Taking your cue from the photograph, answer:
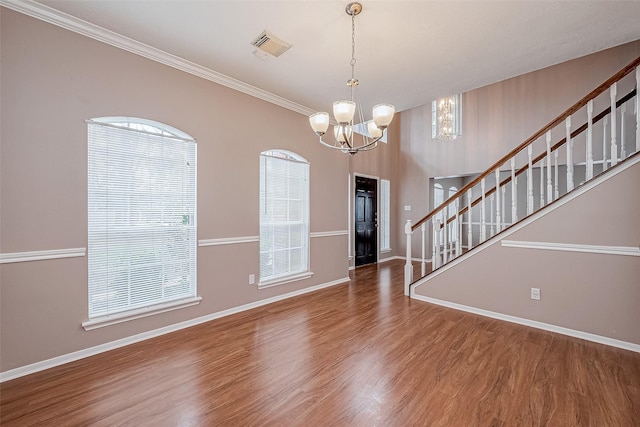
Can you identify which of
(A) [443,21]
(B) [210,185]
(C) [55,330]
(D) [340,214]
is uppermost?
(A) [443,21]

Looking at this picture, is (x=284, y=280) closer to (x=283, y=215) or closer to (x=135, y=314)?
(x=283, y=215)

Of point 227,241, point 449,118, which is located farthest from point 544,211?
point 449,118

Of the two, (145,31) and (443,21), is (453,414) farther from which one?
(145,31)

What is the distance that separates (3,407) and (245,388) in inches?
60.2

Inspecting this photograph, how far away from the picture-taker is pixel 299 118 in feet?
13.6

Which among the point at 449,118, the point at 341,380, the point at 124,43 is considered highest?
the point at 449,118

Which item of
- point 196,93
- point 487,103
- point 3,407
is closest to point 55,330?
point 3,407

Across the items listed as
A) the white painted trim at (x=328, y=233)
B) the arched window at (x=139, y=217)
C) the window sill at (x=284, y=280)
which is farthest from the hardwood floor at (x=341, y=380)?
the white painted trim at (x=328, y=233)

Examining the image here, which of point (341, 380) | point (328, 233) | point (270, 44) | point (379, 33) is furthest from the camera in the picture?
point (328, 233)

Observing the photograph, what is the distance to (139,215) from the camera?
2658mm

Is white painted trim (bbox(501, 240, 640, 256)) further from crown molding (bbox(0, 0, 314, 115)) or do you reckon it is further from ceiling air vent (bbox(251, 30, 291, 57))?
crown molding (bbox(0, 0, 314, 115))

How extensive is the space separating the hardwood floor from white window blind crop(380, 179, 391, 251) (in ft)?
13.2

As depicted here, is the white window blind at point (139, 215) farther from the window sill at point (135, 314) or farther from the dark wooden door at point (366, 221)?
the dark wooden door at point (366, 221)

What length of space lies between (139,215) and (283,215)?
1796 mm
